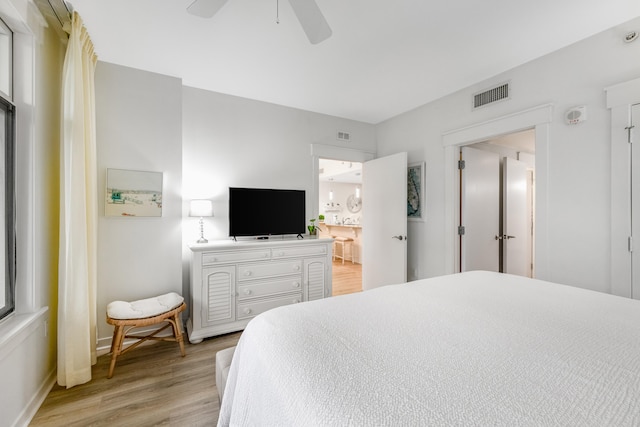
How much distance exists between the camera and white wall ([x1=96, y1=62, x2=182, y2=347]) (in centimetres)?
239

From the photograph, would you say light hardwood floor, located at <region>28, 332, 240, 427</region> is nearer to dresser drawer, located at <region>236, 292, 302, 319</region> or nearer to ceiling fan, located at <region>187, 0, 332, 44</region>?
dresser drawer, located at <region>236, 292, 302, 319</region>

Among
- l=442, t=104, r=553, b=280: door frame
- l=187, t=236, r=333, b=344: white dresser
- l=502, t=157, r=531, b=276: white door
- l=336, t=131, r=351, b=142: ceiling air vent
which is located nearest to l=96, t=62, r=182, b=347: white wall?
l=187, t=236, r=333, b=344: white dresser

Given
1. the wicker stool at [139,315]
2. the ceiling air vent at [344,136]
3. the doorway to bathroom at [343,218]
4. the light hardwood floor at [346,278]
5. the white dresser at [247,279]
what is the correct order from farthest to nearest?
the doorway to bathroom at [343,218], the light hardwood floor at [346,278], the ceiling air vent at [344,136], the white dresser at [247,279], the wicker stool at [139,315]

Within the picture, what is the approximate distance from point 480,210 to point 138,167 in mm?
3737

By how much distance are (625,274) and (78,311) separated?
12.6 feet

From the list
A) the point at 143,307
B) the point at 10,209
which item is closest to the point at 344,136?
the point at 143,307

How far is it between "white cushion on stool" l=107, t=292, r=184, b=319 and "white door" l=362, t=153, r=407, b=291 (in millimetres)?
2430

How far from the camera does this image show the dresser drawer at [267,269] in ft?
8.93

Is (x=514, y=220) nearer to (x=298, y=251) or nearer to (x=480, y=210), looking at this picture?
(x=480, y=210)

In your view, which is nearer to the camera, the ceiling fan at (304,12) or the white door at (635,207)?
the ceiling fan at (304,12)

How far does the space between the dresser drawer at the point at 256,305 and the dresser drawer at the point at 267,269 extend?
0.26 metres

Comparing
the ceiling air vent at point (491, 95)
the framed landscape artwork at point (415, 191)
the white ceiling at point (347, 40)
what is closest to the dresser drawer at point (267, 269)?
the framed landscape artwork at point (415, 191)

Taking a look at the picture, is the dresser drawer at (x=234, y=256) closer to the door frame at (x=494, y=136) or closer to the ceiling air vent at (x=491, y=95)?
the door frame at (x=494, y=136)

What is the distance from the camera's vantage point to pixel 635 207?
1.90 meters
